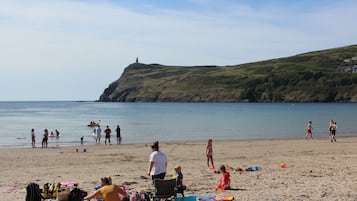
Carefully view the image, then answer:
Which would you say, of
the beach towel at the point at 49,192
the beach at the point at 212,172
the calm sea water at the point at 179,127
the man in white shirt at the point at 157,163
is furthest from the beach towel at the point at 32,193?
the calm sea water at the point at 179,127

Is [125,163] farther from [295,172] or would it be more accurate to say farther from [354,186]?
[354,186]

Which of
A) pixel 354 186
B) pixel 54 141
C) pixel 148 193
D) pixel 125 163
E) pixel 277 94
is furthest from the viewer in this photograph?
pixel 277 94

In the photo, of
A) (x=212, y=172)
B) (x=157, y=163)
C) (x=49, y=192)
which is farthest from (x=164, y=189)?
(x=212, y=172)

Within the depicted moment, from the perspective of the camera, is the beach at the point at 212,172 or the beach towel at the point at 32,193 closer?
the beach towel at the point at 32,193

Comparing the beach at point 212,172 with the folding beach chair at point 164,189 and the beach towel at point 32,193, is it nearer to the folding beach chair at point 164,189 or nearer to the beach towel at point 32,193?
the folding beach chair at point 164,189

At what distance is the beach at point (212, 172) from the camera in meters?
14.8

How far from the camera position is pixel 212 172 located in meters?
19.2

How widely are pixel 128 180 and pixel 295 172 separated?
694 cm

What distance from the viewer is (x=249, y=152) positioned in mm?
27891

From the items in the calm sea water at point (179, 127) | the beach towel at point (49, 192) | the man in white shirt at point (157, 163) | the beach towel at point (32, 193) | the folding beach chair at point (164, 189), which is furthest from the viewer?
the calm sea water at point (179, 127)

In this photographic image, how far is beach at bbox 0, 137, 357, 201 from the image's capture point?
14.8m

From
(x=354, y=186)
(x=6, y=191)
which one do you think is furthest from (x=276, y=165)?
(x=6, y=191)

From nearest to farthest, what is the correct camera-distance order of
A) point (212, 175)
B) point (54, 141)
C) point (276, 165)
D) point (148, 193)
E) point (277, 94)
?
point (148, 193)
point (212, 175)
point (276, 165)
point (54, 141)
point (277, 94)

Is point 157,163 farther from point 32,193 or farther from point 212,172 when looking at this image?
point 212,172
